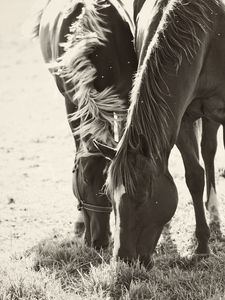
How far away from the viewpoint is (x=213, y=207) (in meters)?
5.26

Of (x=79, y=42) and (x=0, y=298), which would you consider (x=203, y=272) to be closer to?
(x=0, y=298)

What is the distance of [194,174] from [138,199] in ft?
4.42

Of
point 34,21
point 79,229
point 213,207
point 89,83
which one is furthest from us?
point 34,21

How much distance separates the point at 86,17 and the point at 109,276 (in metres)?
2.13

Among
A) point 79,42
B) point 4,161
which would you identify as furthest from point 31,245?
point 4,161

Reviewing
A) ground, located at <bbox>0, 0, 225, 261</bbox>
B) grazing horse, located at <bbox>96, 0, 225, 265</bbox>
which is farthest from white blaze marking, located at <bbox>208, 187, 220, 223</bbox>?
grazing horse, located at <bbox>96, 0, 225, 265</bbox>

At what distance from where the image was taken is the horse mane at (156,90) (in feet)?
10.9

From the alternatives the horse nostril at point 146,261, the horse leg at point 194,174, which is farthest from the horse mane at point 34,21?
the horse nostril at point 146,261

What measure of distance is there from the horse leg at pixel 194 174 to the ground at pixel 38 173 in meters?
0.25

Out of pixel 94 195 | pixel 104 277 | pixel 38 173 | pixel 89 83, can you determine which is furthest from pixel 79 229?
pixel 38 173

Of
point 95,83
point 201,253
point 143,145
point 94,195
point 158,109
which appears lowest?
point 201,253

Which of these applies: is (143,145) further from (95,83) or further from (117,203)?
(95,83)

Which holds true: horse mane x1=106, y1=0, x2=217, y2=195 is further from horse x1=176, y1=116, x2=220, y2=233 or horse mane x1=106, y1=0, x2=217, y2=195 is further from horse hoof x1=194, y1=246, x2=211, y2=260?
horse hoof x1=194, y1=246, x2=211, y2=260

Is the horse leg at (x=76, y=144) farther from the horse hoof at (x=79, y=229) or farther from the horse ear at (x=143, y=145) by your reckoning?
the horse ear at (x=143, y=145)
